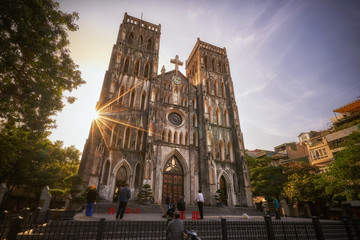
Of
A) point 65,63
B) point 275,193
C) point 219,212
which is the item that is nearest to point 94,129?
point 65,63

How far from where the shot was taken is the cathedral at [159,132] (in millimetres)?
16766

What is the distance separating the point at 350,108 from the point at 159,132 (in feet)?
95.4

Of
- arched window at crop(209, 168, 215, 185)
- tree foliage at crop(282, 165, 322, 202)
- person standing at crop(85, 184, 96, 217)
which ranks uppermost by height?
arched window at crop(209, 168, 215, 185)

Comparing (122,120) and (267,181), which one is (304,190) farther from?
(122,120)

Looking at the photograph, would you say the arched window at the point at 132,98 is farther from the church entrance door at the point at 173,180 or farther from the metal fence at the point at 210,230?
the metal fence at the point at 210,230

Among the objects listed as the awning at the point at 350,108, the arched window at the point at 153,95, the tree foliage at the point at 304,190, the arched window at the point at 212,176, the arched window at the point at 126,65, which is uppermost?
the arched window at the point at 126,65

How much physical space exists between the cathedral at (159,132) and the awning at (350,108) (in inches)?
700

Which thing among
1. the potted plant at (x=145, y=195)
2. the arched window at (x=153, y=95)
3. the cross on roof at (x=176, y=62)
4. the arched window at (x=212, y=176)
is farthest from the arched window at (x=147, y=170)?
the cross on roof at (x=176, y=62)

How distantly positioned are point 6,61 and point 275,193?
27.8 m

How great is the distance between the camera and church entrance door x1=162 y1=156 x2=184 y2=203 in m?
17.9

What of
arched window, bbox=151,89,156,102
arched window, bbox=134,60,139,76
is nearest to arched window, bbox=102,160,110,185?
arched window, bbox=151,89,156,102

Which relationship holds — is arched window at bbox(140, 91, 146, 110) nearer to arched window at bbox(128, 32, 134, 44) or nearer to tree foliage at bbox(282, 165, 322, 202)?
arched window at bbox(128, 32, 134, 44)

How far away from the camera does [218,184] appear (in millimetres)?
19344

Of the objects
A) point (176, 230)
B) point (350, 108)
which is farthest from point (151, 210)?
point (350, 108)
